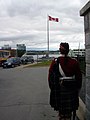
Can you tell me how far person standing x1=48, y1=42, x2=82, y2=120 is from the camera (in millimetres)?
5512

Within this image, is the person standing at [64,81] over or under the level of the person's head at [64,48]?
under

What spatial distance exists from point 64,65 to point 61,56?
181mm

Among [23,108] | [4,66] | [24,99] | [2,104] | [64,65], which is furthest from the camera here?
[4,66]

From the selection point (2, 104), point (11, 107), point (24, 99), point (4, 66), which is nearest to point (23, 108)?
point (11, 107)

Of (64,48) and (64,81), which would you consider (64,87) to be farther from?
(64,48)

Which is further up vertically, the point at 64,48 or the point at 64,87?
the point at 64,48

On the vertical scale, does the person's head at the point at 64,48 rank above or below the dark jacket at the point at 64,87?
above

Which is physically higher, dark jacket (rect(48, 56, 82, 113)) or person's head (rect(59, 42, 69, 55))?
person's head (rect(59, 42, 69, 55))

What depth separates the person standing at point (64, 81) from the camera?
5.51m

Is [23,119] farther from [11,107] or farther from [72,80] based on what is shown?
[72,80]

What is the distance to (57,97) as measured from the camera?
5633mm

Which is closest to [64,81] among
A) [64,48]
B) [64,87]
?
[64,87]

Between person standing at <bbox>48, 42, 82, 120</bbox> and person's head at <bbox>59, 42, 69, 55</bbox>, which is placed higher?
person's head at <bbox>59, 42, 69, 55</bbox>

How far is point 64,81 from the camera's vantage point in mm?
5473
